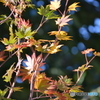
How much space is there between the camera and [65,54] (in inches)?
73.1

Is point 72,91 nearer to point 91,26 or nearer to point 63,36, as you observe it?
point 63,36

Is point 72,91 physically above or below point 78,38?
below

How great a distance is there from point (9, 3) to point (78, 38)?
4.03 ft

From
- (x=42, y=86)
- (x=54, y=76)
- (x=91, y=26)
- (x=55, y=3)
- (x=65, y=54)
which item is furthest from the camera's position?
(x=91, y=26)

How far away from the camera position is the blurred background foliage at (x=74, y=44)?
175cm

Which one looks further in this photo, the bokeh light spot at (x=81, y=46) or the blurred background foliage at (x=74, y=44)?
the bokeh light spot at (x=81, y=46)

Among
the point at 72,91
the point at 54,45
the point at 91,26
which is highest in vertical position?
the point at 91,26

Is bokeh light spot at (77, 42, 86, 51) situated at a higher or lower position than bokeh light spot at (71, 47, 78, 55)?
higher

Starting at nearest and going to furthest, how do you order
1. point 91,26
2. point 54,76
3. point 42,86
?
point 42,86, point 54,76, point 91,26

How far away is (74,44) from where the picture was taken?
6.21 ft

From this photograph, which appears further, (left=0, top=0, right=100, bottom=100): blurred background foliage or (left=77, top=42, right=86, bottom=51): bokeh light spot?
(left=77, top=42, right=86, bottom=51): bokeh light spot

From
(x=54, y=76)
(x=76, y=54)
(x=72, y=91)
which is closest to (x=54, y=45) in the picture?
(x=72, y=91)

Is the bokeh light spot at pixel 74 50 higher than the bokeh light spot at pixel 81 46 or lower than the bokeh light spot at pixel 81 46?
lower

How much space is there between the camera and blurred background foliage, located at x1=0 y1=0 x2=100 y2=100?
5.74ft
